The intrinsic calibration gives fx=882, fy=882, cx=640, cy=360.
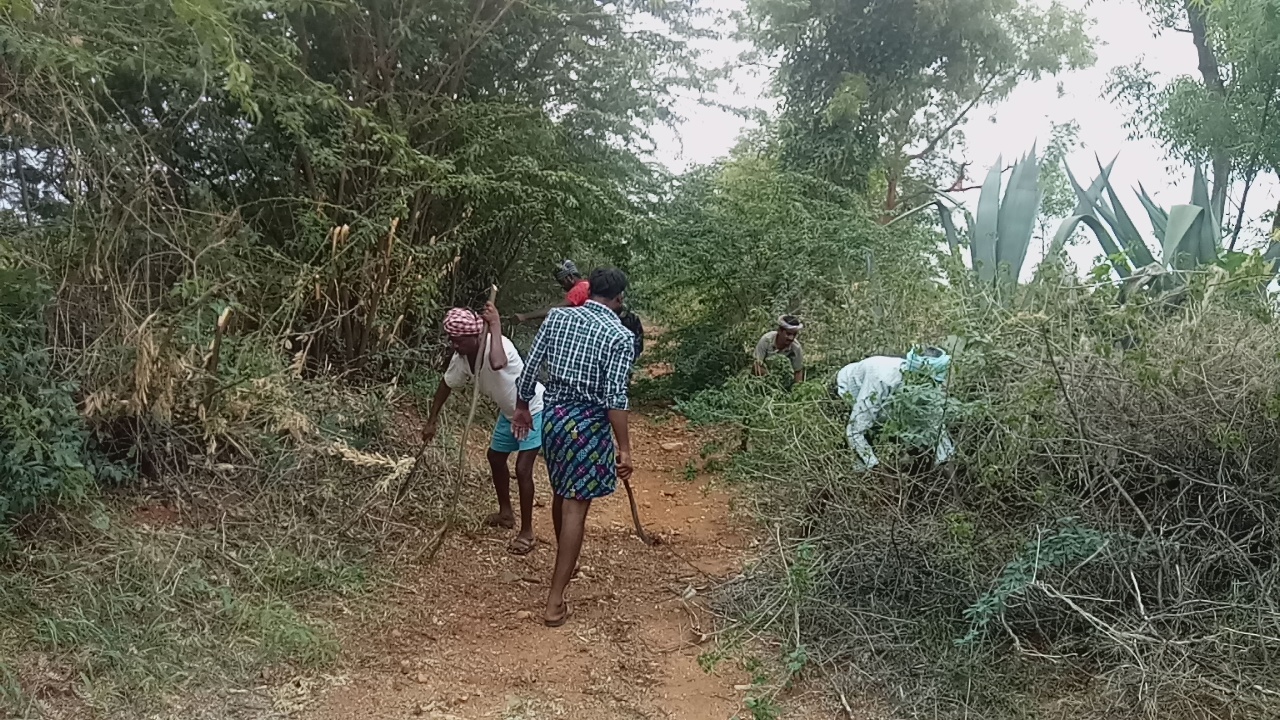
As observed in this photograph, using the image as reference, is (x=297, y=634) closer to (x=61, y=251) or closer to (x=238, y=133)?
(x=61, y=251)

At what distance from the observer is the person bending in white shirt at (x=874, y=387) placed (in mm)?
3439

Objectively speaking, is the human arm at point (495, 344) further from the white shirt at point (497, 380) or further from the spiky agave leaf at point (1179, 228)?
the spiky agave leaf at point (1179, 228)

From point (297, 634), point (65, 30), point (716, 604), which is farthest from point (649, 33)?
point (297, 634)

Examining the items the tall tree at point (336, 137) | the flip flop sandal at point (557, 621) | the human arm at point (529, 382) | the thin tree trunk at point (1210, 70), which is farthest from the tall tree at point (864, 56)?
the flip flop sandal at point (557, 621)

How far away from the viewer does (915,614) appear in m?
3.28

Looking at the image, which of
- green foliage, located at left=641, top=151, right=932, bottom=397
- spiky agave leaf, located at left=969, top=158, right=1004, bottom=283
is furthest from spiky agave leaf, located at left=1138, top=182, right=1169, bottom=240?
green foliage, located at left=641, top=151, right=932, bottom=397

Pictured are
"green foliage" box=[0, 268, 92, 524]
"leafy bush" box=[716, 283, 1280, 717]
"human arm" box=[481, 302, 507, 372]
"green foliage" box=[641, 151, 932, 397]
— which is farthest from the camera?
"green foliage" box=[641, 151, 932, 397]

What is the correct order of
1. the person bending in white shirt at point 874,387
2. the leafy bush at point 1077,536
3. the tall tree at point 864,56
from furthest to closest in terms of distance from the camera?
the tall tree at point 864,56
the person bending in white shirt at point 874,387
the leafy bush at point 1077,536

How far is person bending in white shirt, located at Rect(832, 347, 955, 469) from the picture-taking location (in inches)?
135

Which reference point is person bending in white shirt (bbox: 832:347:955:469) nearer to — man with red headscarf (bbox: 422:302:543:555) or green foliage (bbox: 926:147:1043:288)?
man with red headscarf (bbox: 422:302:543:555)

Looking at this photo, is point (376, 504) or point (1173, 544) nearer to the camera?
point (1173, 544)

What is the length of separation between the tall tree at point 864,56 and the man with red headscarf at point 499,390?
6.18 meters

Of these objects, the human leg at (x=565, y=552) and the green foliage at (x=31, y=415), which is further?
the human leg at (x=565, y=552)

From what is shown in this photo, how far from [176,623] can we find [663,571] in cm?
206
